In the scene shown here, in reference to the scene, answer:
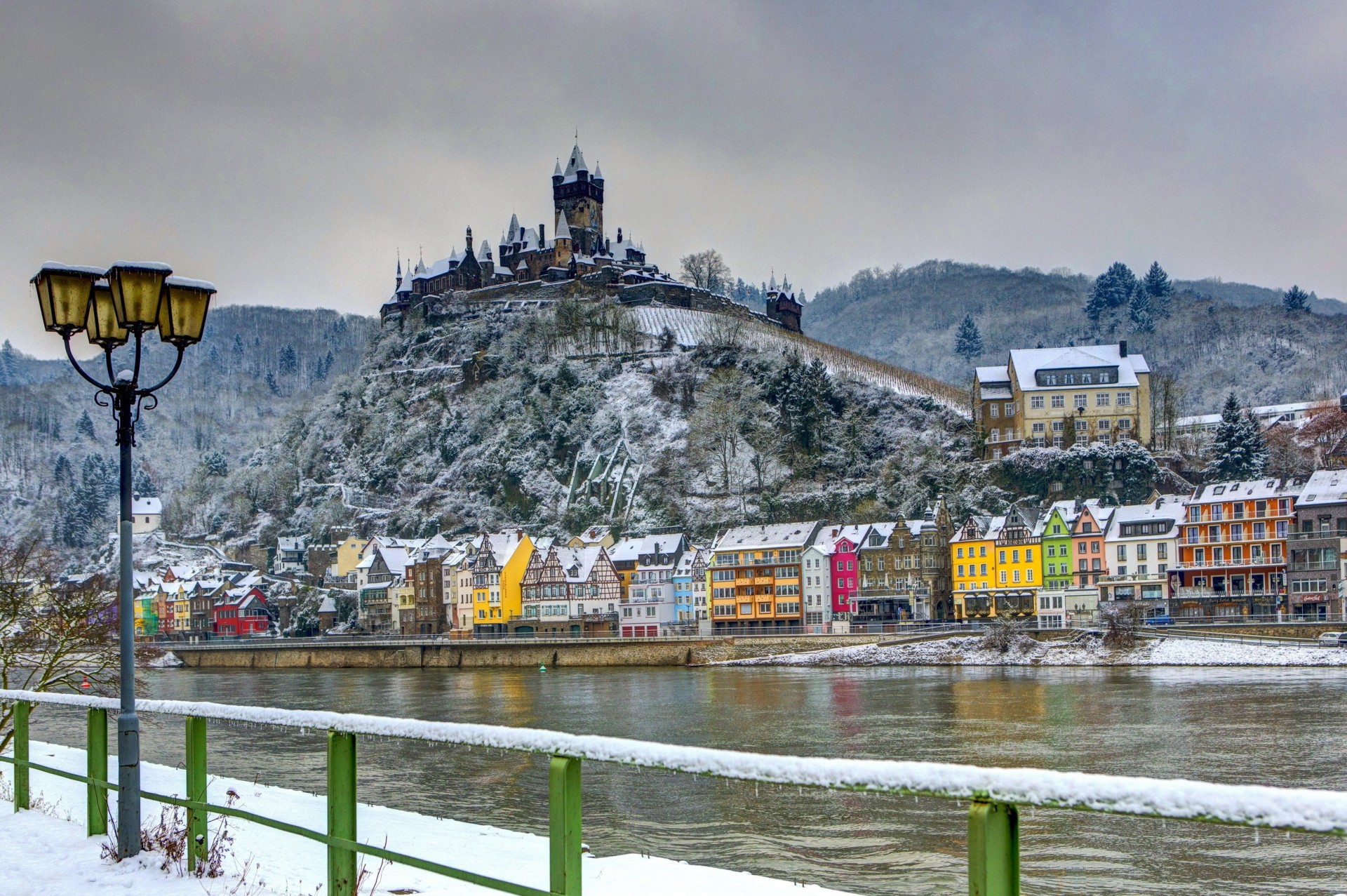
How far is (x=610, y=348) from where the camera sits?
120812mm

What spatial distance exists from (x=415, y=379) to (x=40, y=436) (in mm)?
100288

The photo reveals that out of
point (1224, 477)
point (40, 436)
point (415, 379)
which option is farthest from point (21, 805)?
point (40, 436)

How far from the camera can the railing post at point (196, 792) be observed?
6754 mm

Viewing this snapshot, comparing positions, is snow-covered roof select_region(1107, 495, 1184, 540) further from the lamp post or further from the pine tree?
the pine tree

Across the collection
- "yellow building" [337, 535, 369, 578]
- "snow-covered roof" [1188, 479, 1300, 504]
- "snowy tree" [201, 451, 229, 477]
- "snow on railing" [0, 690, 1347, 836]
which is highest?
"snowy tree" [201, 451, 229, 477]

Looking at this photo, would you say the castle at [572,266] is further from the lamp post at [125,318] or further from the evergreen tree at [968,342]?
the lamp post at [125,318]

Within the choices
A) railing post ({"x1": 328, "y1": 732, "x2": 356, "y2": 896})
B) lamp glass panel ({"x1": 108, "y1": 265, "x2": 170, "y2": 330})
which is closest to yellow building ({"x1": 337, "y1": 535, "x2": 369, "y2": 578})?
lamp glass panel ({"x1": 108, "y1": 265, "x2": 170, "y2": 330})

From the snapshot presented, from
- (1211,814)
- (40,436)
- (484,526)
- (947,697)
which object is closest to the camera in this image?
(1211,814)

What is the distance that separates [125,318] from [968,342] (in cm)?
17485

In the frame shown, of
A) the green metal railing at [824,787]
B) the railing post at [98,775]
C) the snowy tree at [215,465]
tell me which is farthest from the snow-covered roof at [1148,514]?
the snowy tree at [215,465]

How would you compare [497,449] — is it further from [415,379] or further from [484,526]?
[415,379]

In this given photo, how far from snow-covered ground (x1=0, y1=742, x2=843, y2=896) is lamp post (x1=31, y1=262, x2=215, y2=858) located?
86 cm

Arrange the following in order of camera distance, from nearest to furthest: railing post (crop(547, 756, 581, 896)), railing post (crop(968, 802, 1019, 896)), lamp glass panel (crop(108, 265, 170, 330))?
1. railing post (crop(968, 802, 1019, 896))
2. railing post (crop(547, 756, 581, 896))
3. lamp glass panel (crop(108, 265, 170, 330))

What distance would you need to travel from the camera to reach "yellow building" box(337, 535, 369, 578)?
10788 cm
